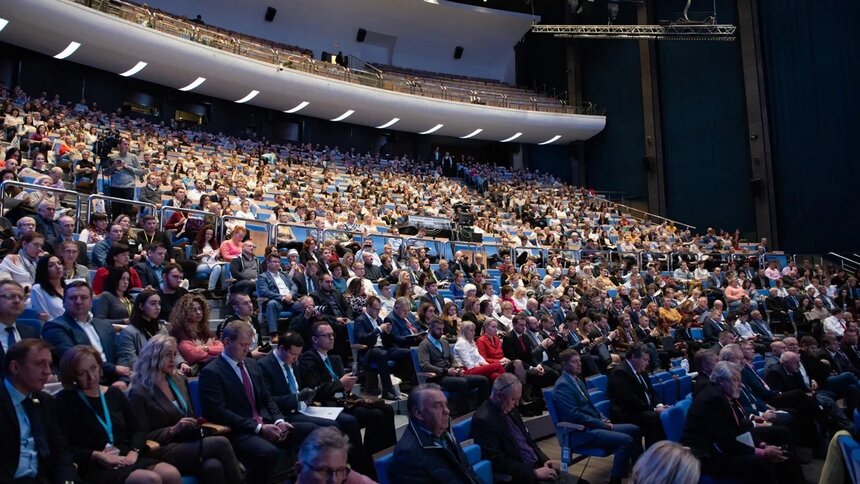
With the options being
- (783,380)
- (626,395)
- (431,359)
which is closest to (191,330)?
(431,359)

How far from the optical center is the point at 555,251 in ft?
36.4

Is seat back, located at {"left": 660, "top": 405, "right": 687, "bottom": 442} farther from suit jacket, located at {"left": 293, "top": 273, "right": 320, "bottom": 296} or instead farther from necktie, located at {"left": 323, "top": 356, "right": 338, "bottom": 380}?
suit jacket, located at {"left": 293, "top": 273, "right": 320, "bottom": 296}

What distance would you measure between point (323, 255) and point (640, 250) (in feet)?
24.6

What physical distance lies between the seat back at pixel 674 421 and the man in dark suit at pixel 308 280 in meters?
3.33

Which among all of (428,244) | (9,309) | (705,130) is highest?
(705,130)

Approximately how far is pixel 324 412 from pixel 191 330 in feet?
3.30

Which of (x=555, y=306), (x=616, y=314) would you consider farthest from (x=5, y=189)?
(x=616, y=314)

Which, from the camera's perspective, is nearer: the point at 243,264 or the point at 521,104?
the point at 243,264

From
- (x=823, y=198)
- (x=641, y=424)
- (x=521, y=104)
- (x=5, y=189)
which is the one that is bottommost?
(x=641, y=424)

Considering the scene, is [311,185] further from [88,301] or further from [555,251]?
[88,301]

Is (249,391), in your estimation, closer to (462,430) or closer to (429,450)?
(429,450)

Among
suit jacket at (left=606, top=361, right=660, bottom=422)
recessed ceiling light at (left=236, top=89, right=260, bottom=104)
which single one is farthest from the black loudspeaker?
suit jacket at (left=606, top=361, right=660, bottom=422)

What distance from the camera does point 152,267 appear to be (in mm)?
4777

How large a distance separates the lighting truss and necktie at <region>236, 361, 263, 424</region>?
44.0 feet
